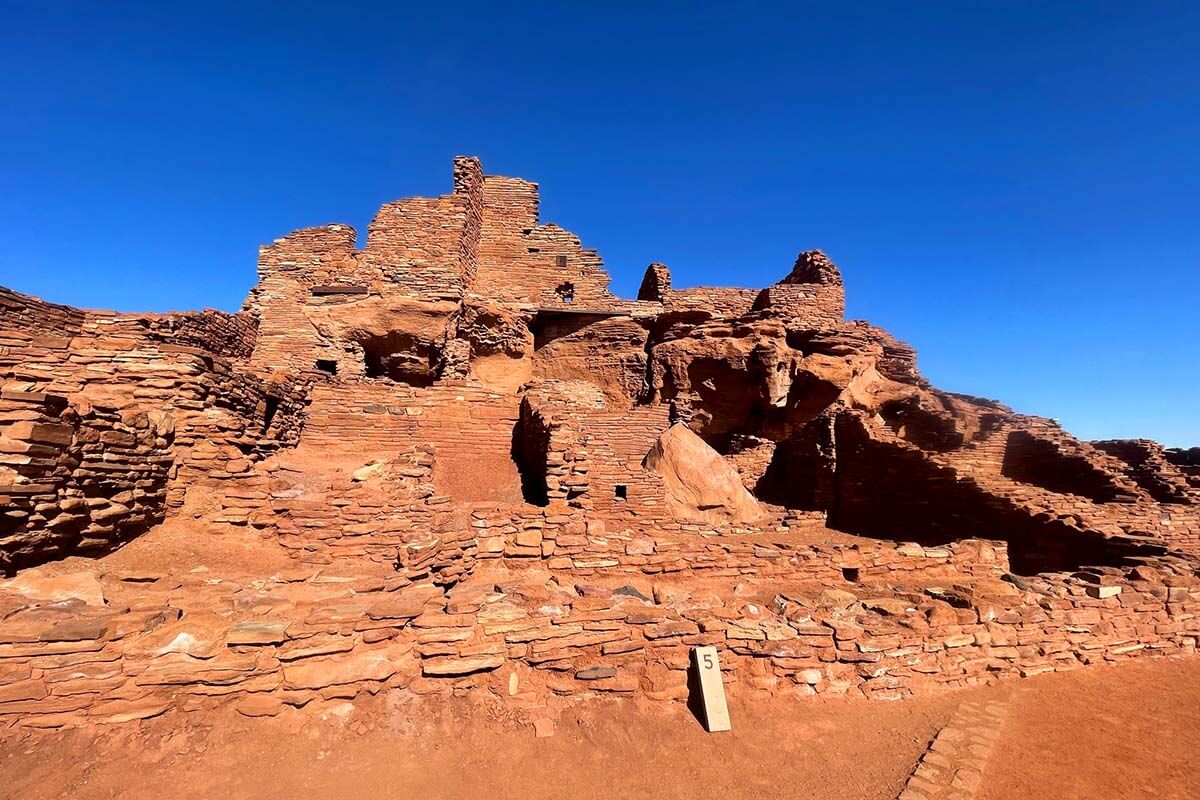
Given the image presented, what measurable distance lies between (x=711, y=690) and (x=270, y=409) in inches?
371

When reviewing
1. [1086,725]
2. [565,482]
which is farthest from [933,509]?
[565,482]

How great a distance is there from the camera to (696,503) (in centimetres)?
1031

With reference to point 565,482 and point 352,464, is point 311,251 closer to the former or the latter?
point 352,464


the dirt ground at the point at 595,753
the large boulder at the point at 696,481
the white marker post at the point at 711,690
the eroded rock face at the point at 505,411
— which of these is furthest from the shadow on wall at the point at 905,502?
the white marker post at the point at 711,690

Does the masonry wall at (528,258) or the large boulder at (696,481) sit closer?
the large boulder at (696,481)

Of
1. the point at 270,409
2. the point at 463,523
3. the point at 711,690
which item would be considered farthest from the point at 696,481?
the point at 270,409

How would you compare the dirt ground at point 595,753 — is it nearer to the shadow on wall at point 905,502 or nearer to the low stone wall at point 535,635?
the low stone wall at point 535,635

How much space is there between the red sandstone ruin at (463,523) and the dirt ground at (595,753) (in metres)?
0.20

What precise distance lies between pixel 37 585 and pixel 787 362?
17.9 meters

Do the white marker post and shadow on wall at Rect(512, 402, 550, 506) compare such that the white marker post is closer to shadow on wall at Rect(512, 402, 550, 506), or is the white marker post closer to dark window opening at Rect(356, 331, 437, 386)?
shadow on wall at Rect(512, 402, 550, 506)

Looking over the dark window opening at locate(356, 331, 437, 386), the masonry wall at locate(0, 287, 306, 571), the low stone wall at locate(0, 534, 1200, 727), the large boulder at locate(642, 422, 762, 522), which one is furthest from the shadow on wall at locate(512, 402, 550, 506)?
the dark window opening at locate(356, 331, 437, 386)

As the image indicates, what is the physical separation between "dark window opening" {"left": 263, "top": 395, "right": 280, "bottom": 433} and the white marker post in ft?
28.2

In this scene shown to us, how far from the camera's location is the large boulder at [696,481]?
10.3 m

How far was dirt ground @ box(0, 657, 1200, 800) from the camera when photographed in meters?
3.23
